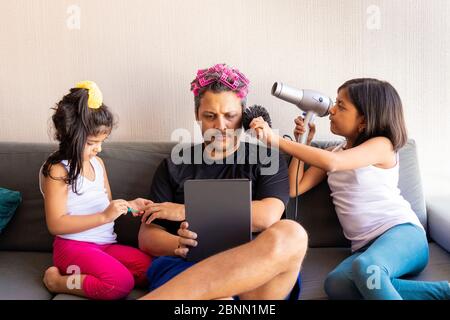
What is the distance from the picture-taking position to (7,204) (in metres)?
1.88

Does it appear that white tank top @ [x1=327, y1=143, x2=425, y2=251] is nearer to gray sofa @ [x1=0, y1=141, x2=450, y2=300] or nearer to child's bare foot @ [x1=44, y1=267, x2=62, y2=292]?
gray sofa @ [x1=0, y1=141, x2=450, y2=300]

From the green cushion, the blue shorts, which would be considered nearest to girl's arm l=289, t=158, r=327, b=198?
the blue shorts

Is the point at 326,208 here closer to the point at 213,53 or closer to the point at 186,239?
the point at 186,239

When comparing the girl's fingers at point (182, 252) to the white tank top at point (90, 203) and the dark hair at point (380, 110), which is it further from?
the dark hair at point (380, 110)

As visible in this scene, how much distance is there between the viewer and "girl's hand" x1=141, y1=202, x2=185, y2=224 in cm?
163

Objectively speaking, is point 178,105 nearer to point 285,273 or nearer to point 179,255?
point 179,255

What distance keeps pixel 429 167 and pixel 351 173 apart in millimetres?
537

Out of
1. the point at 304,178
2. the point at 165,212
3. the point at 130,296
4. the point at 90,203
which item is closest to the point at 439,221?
the point at 304,178

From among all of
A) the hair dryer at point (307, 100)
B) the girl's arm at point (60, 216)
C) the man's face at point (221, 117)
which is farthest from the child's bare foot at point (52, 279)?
the hair dryer at point (307, 100)

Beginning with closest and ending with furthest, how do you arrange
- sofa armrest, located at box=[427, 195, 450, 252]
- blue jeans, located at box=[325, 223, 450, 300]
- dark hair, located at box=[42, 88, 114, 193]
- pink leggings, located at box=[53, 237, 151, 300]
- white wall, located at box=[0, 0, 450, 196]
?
blue jeans, located at box=[325, 223, 450, 300], pink leggings, located at box=[53, 237, 151, 300], dark hair, located at box=[42, 88, 114, 193], sofa armrest, located at box=[427, 195, 450, 252], white wall, located at box=[0, 0, 450, 196]

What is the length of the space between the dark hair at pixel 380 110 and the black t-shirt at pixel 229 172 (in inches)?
12.8

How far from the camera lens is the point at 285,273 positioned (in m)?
1.38

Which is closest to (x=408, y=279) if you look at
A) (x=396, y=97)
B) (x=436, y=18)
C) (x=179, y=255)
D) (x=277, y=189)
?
(x=277, y=189)

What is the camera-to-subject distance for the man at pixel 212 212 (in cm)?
131
